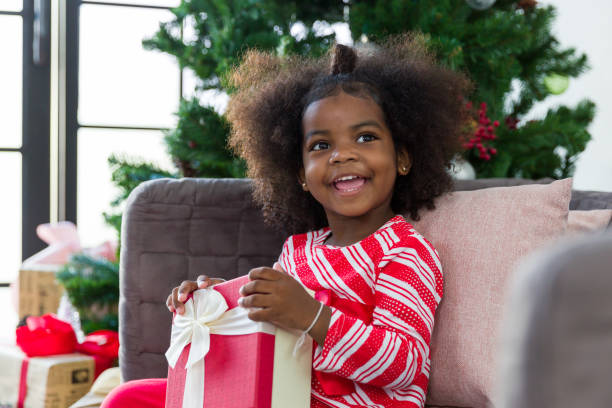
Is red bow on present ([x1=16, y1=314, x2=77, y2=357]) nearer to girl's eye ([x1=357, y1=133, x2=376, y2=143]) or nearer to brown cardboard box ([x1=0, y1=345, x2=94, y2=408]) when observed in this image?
brown cardboard box ([x1=0, y1=345, x2=94, y2=408])

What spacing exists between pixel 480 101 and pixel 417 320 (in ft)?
3.22

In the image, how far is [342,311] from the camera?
0.92 m

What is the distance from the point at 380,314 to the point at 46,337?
2.87 feet

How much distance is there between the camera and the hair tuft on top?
3.48 ft

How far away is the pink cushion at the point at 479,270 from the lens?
90cm

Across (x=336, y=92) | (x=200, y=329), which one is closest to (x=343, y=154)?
(x=336, y=92)

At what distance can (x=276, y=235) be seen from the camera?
118 cm

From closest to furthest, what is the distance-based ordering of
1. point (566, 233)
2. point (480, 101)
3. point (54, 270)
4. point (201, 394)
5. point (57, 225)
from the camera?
1. point (201, 394)
2. point (566, 233)
3. point (480, 101)
4. point (54, 270)
5. point (57, 225)

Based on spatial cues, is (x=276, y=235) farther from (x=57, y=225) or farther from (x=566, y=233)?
(x=57, y=225)

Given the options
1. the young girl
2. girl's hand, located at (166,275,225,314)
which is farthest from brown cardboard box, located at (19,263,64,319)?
girl's hand, located at (166,275,225,314)

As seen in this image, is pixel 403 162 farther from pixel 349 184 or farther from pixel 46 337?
pixel 46 337

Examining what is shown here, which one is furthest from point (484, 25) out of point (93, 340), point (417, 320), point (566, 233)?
point (93, 340)

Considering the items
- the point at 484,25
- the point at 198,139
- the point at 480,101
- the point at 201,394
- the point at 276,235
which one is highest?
the point at 484,25

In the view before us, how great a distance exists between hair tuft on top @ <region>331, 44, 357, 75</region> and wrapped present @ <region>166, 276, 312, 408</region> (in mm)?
439
